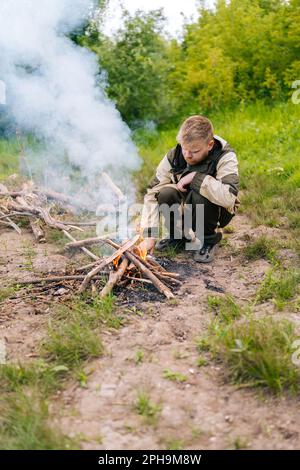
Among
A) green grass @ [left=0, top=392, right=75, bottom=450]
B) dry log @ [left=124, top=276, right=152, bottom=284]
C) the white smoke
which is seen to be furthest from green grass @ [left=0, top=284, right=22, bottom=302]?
the white smoke

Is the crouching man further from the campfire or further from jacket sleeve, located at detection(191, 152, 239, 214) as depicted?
the campfire

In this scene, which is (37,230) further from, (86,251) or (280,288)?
(280,288)

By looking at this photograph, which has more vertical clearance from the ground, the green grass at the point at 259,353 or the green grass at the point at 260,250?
the green grass at the point at 259,353

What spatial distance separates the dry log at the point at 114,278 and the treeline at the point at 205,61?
544cm

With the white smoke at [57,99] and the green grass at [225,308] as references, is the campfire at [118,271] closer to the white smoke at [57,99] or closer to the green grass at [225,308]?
the green grass at [225,308]

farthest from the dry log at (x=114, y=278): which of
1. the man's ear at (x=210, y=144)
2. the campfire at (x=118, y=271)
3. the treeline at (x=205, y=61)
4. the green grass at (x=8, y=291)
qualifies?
the treeline at (x=205, y=61)

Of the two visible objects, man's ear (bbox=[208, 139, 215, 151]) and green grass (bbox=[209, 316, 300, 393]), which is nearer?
green grass (bbox=[209, 316, 300, 393])

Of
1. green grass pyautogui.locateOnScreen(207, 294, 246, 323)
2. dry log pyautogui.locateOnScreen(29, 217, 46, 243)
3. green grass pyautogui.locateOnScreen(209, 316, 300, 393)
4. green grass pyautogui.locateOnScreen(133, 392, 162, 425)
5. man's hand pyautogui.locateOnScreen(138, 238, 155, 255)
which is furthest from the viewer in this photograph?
dry log pyautogui.locateOnScreen(29, 217, 46, 243)

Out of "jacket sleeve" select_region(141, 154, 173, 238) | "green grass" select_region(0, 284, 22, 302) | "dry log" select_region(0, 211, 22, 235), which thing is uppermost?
"jacket sleeve" select_region(141, 154, 173, 238)

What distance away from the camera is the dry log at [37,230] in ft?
18.9

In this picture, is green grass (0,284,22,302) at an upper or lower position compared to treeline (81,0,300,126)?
lower

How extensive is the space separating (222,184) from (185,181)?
1.15 feet

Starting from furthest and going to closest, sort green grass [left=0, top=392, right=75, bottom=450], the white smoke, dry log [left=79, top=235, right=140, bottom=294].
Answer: the white smoke, dry log [left=79, top=235, right=140, bottom=294], green grass [left=0, top=392, right=75, bottom=450]

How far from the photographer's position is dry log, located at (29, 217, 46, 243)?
5.75 m
